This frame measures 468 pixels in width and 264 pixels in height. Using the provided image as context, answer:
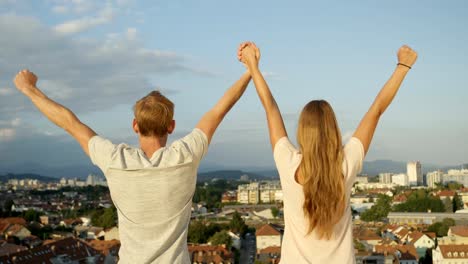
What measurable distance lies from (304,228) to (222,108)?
1.36 ft

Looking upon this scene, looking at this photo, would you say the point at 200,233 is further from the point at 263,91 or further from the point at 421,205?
the point at 263,91

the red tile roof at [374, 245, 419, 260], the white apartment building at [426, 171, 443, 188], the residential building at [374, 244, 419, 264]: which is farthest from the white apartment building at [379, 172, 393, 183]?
the residential building at [374, 244, 419, 264]

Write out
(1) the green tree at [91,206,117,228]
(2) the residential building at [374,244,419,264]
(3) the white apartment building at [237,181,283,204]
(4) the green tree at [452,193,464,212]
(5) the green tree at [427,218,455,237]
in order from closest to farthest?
1. (2) the residential building at [374,244,419,264]
2. (5) the green tree at [427,218,455,237]
3. (1) the green tree at [91,206,117,228]
4. (4) the green tree at [452,193,464,212]
5. (3) the white apartment building at [237,181,283,204]

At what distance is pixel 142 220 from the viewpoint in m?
1.64

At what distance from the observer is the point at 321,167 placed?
5.04 ft

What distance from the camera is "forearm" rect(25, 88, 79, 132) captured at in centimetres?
170

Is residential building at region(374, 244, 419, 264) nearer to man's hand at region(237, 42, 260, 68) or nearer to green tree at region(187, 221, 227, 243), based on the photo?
green tree at region(187, 221, 227, 243)

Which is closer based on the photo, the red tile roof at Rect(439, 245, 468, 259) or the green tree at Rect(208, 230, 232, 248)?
the red tile roof at Rect(439, 245, 468, 259)

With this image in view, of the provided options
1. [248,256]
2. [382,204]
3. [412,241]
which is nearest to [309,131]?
[248,256]

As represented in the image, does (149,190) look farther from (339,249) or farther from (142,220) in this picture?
(339,249)

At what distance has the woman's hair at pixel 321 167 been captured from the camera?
1537mm

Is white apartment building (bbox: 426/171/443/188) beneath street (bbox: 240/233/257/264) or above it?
above

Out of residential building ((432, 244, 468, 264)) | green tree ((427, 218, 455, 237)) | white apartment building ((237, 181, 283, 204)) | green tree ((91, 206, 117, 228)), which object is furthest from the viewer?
white apartment building ((237, 181, 283, 204))

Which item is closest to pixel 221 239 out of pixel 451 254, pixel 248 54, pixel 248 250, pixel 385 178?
pixel 248 250
